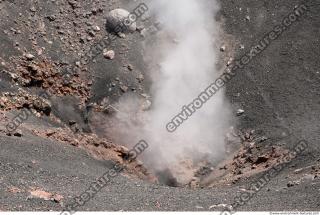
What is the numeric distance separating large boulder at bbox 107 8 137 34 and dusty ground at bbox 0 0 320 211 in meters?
0.38

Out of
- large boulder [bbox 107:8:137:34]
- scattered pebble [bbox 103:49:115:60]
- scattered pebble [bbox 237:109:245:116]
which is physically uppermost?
large boulder [bbox 107:8:137:34]

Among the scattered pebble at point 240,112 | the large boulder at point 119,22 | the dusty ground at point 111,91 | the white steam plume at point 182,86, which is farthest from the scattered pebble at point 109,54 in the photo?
the scattered pebble at point 240,112

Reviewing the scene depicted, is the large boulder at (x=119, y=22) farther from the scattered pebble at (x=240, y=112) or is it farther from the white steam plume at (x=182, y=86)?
the scattered pebble at (x=240, y=112)

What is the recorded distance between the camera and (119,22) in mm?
24703

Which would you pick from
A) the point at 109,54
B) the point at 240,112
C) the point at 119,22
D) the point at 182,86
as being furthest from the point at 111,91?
the point at 240,112

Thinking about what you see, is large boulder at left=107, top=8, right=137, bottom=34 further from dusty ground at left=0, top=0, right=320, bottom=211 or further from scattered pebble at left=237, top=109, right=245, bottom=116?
scattered pebble at left=237, top=109, right=245, bottom=116

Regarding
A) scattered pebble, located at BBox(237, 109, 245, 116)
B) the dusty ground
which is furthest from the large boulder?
scattered pebble, located at BBox(237, 109, 245, 116)

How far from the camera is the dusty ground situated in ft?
60.6

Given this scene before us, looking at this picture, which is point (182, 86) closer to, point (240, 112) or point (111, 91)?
point (240, 112)

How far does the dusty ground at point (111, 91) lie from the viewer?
60.6 feet

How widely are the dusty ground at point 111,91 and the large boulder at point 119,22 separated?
38 cm

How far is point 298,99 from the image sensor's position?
22312mm

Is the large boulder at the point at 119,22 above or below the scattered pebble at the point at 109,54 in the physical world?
above

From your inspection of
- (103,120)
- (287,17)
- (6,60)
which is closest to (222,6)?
(287,17)
